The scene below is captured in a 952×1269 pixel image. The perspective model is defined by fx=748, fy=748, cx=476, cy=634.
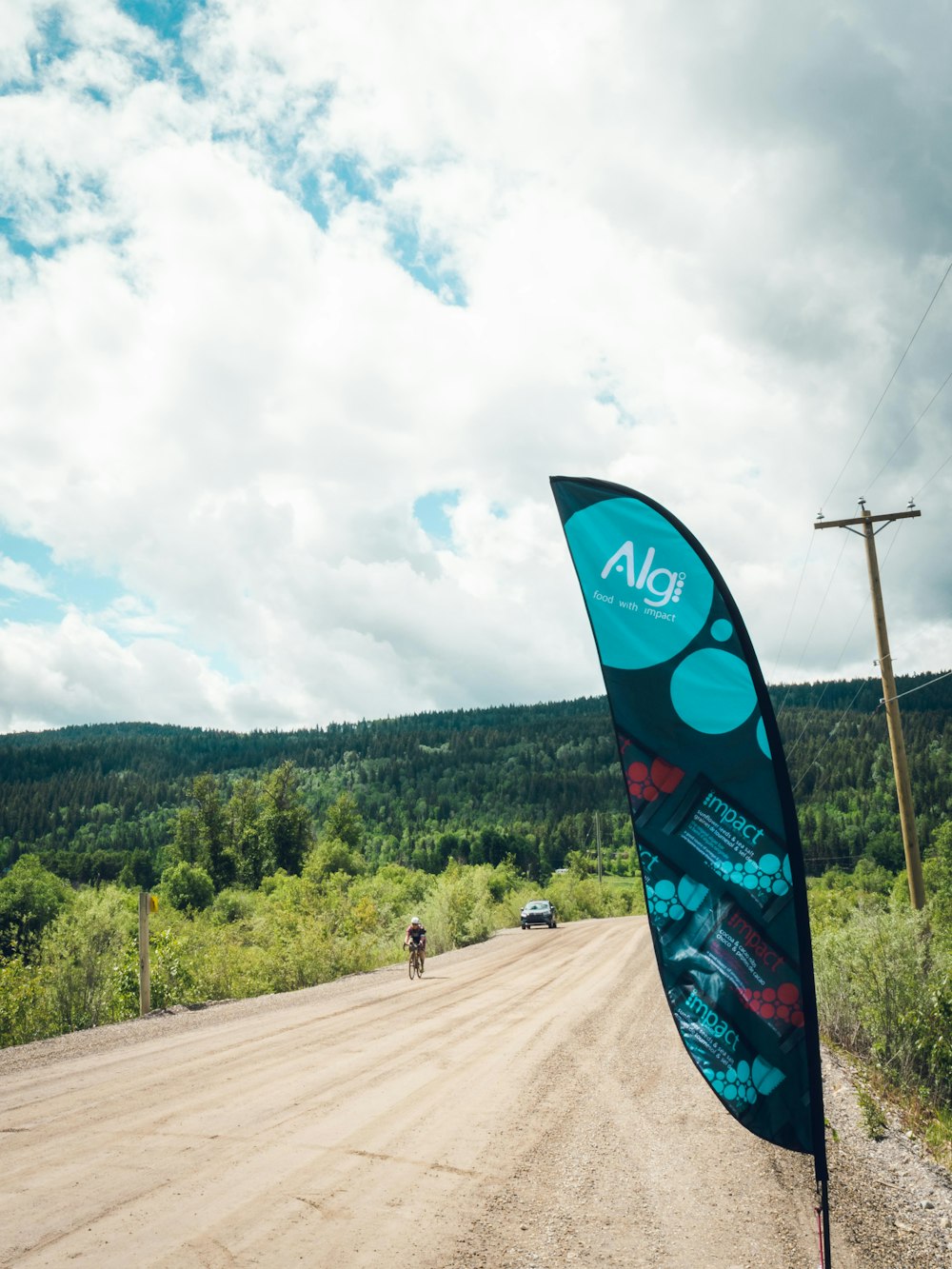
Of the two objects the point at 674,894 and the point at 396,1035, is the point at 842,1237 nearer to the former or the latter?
the point at 674,894

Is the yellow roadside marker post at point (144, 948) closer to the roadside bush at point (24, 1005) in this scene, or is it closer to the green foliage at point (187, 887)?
the roadside bush at point (24, 1005)

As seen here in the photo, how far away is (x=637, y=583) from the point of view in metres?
2.98

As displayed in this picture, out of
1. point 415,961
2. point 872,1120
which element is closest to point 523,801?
point 415,961

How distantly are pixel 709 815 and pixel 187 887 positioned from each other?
3119 inches

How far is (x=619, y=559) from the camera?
9.85 ft

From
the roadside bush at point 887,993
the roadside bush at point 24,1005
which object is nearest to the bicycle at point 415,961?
the roadside bush at point 24,1005

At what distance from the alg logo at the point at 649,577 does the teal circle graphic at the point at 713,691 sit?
0.25 meters

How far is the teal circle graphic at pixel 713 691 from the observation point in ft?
9.29

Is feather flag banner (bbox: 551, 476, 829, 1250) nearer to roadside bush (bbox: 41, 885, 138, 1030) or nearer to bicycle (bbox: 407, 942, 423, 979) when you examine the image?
roadside bush (bbox: 41, 885, 138, 1030)

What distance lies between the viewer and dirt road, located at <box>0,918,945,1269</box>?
15.7 feet

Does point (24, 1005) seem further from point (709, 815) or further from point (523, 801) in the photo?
point (523, 801)

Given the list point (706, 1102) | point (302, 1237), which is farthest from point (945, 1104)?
point (302, 1237)

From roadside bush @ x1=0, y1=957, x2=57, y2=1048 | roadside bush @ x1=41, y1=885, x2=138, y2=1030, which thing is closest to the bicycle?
roadside bush @ x1=41, y1=885, x2=138, y2=1030

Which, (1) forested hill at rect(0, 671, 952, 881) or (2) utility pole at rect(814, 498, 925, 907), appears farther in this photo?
(1) forested hill at rect(0, 671, 952, 881)
